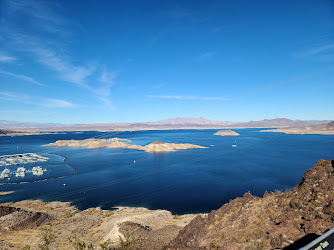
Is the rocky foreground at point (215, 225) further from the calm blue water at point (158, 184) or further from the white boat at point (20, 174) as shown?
the white boat at point (20, 174)

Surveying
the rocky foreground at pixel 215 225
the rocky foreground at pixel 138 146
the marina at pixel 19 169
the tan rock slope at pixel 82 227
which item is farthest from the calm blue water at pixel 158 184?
the rocky foreground at pixel 138 146

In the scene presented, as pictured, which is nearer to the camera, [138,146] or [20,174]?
[20,174]

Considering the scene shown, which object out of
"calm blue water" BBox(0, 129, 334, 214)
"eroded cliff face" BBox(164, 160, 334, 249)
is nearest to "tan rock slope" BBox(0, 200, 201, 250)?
"calm blue water" BBox(0, 129, 334, 214)

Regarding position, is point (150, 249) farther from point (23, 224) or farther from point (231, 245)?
point (23, 224)

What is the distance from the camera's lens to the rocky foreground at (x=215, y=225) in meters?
11.5

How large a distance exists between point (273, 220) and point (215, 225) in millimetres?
5054

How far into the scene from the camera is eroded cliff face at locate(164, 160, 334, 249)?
1100 cm

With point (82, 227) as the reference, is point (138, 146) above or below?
above

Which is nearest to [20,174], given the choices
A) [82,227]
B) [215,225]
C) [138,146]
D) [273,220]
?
[82,227]

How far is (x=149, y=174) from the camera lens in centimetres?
5959

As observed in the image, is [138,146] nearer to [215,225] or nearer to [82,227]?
[82,227]

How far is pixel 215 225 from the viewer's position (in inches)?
643

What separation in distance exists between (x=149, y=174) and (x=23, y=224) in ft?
119

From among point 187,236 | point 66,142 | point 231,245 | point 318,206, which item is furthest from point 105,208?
point 66,142
